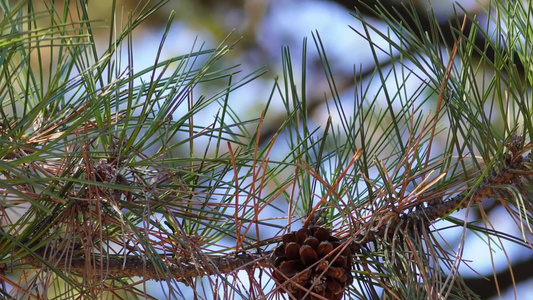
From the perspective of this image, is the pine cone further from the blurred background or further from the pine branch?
the blurred background

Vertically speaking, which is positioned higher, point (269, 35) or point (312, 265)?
point (269, 35)

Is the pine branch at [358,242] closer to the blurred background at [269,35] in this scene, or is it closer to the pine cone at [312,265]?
the pine cone at [312,265]

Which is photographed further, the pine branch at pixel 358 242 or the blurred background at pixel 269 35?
the blurred background at pixel 269 35

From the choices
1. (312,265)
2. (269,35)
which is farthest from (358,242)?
(269,35)

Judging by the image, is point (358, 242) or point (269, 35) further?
point (269, 35)

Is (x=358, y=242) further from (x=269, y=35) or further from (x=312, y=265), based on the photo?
(x=269, y=35)

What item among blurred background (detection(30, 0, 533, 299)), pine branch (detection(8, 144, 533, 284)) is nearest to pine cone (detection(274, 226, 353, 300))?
pine branch (detection(8, 144, 533, 284))

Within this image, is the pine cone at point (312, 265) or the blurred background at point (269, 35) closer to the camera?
the pine cone at point (312, 265)

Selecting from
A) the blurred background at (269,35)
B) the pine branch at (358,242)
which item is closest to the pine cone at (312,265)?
the pine branch at (358,242)

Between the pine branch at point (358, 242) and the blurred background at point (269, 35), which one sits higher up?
the blurred background at point (269, 35)

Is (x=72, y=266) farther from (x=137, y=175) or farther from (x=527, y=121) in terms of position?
(x=527, y=121)
